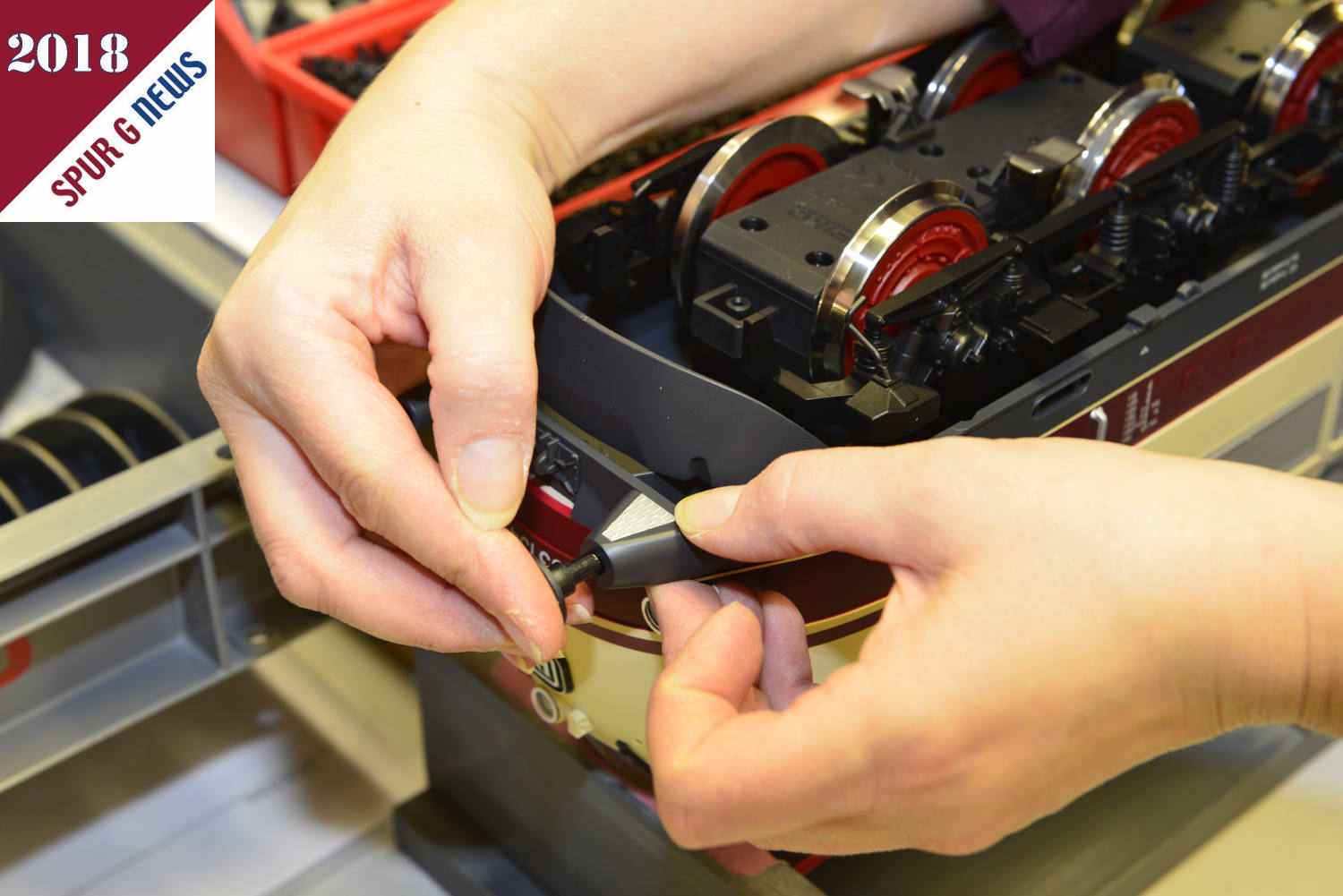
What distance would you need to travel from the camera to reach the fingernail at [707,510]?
1.86 ft

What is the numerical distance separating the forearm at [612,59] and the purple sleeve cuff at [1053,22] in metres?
0.08

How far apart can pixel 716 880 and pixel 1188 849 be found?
0.32 metres

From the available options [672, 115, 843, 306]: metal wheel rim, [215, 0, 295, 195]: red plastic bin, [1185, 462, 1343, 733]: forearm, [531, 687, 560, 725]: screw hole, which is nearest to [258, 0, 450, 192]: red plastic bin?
[215, 0, 295, 195]: red plastic bin

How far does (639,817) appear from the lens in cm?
70

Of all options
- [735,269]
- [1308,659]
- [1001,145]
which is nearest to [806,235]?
[735,269]

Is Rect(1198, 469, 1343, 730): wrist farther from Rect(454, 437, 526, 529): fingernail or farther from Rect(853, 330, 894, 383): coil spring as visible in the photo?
Rect(454, 437, 526, 529): fingernail

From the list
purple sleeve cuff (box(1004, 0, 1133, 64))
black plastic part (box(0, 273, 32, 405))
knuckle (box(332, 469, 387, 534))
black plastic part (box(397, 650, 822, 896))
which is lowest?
black plastic part (box(397, 650, 822, 896))

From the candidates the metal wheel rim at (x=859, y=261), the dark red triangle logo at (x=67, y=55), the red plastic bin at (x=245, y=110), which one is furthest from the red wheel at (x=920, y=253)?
the red plastic bin at (x=245, y=110)

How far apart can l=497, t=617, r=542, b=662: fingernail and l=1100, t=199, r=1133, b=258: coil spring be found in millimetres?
380

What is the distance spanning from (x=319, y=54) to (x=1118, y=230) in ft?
2.24

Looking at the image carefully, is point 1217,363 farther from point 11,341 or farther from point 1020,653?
point 11,341

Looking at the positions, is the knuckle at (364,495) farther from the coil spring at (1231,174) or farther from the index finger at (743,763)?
the coil spring at (1231,174)

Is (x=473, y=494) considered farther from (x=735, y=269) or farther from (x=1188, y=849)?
(x=1188, y=849)

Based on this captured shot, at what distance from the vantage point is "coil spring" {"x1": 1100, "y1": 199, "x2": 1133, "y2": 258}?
709 millimetres
